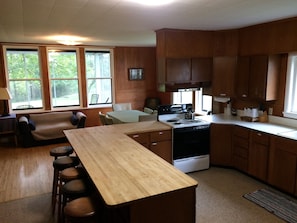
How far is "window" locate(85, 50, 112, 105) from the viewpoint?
24.1 ft

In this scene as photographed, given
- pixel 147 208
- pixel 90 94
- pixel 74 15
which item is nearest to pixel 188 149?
pixel 147 208

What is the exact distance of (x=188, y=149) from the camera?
4.21 m

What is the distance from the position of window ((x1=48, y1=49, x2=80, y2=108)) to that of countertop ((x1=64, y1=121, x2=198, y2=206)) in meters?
4.00

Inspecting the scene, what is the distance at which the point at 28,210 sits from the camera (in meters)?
3.21

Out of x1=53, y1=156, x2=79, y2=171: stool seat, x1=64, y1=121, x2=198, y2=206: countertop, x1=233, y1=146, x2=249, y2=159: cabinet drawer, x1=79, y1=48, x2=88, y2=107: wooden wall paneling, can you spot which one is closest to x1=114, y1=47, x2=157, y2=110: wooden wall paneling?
x1=79, y1=48, x2=88, y2=107: wooden wall paneling

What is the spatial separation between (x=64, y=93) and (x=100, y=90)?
1.06 m

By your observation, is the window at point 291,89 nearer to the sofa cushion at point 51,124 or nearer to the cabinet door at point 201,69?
the cabinet door at point 201,69

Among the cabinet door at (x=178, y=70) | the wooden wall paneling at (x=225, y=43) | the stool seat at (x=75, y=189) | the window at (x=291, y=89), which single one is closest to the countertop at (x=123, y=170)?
the stool seat at (x=75, y=189)

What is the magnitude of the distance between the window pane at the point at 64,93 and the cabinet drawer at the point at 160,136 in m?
4.08

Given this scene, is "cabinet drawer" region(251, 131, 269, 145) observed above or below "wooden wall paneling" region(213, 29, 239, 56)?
below

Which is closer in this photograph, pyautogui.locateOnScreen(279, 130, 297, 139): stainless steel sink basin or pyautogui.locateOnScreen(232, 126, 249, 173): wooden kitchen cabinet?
pyautogui.locateOnScreen(279, 130, 297, 139): stainless steel sink basin

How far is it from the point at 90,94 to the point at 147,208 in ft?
19.7

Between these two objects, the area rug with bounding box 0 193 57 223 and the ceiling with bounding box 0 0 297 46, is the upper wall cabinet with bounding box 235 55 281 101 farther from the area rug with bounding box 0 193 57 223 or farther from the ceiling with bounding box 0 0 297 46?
the area rug with bounding box 0 193 57 223

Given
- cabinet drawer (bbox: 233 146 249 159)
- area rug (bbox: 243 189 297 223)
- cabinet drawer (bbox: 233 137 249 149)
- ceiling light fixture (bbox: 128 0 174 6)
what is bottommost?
area rug (bbox: 243 189 297 223)
